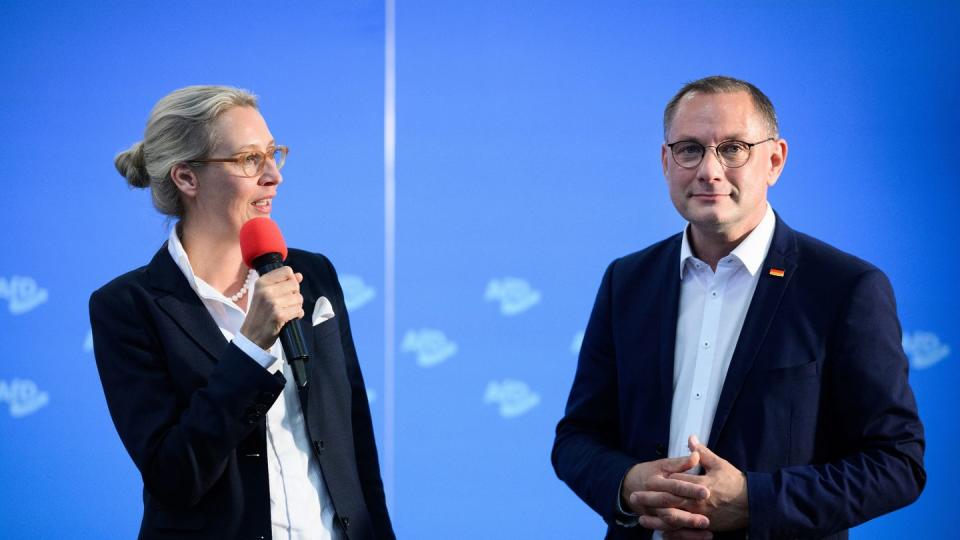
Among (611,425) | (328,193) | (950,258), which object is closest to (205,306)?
(611,425)

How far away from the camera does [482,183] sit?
365cm

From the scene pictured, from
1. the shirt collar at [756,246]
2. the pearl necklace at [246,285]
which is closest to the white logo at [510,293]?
the pearl necklace at [246,285]

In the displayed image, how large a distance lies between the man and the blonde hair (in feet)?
2.87

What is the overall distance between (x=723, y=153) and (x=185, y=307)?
3.53ft

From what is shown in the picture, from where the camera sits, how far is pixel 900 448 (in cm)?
168

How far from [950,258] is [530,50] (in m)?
1.71

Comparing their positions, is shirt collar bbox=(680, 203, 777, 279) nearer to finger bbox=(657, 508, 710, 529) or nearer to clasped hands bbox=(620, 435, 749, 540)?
clasped hands bbox=(620, 435, 749, 540)

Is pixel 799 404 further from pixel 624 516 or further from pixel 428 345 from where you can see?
pixel 428 345

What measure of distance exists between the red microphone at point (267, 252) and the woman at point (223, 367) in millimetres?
36

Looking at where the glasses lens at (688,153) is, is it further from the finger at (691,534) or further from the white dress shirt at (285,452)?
the white dress shirt at (285,452)

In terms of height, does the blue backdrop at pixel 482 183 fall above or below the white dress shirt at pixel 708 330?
above

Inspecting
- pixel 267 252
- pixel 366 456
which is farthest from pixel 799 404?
pixel 267 252

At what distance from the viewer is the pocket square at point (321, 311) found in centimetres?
203

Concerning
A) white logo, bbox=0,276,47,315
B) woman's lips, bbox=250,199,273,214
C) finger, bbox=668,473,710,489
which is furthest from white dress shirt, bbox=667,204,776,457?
white logo, bbox=0,276,47,315
